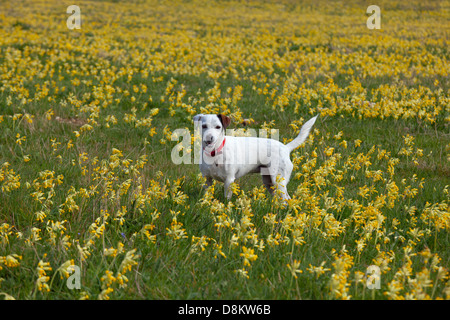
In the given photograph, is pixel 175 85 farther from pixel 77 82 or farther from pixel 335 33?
pixel 335 33

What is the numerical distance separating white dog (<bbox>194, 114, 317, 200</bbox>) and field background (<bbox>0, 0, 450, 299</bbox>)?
32 centimetres

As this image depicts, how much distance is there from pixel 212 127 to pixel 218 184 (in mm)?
1061

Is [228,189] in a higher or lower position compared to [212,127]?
lower

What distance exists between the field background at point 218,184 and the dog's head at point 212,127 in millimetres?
652

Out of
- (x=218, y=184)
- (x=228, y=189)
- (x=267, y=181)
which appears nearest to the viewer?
(x=228, y=189)

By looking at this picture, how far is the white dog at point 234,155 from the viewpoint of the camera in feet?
19.6

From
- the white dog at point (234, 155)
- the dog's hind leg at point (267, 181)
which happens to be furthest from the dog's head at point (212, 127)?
the dog's hind leg at point (267, 181)

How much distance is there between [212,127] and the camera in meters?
5.98

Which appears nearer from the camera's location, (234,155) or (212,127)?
(212,127)

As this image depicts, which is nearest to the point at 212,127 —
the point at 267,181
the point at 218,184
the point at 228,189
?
the point at 228,189

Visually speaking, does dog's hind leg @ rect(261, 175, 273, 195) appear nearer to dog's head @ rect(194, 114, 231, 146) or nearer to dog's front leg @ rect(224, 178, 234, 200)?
dog's front leg @ rect(224, 178, 234, 200)

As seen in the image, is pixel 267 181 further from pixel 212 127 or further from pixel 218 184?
pixel 212 127

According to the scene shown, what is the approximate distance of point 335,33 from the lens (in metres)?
24.2

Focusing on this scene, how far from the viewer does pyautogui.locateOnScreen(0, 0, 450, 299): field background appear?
3.73m
